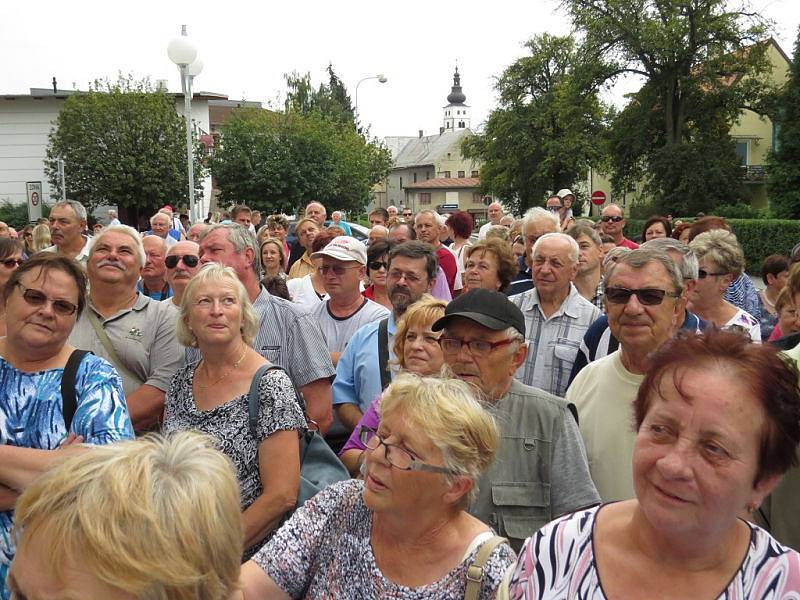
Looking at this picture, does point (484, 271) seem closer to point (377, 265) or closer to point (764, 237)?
point (377, 265)

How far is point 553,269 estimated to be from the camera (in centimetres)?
536

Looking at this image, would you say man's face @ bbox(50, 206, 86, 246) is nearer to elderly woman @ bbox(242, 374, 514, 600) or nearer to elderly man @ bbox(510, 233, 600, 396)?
elderly man @ bbox(510, 233, 600, 396)

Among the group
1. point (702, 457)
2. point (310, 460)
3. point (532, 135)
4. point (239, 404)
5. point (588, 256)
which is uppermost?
point (532, 135)

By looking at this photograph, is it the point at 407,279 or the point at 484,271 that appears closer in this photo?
the point at 407,279

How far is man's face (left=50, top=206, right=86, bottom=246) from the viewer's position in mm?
7281

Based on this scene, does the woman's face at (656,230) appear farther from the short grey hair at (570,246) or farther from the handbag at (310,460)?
the handbag at (310,460)

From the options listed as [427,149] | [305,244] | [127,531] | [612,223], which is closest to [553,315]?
[127,531]

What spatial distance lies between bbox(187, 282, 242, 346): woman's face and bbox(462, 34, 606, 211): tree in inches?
2038

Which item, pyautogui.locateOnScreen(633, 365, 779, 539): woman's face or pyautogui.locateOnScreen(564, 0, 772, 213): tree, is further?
pyautogui.locateOnScreen(564, 0, 772, 213): tree

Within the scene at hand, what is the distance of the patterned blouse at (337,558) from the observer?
2344 mm

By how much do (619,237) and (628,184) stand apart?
138 feet

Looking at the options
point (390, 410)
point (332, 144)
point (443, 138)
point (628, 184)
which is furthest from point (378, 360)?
point (443, 138)

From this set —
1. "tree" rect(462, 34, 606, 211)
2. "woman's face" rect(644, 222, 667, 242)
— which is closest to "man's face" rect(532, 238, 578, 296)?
"woman's face" rect(644, 222, 667, 242)

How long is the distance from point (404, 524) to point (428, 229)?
7242 mm
